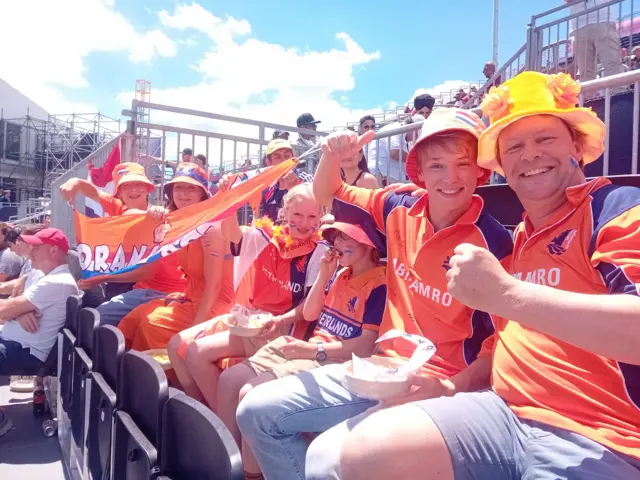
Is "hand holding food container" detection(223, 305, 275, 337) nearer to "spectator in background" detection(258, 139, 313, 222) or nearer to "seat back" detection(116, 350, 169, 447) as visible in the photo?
"seat back" detection(116, 350, 169, 447)

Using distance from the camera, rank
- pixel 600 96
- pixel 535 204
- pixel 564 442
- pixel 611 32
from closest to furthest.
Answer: pixel 564 442 → pixel 535 204 → pixel 600 96 → pixel 611 32

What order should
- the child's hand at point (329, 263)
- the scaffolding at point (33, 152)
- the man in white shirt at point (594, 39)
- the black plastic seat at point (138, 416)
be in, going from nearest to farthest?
the black plastic seat at point (138, 416) → the child's hand at point (329, 263) → the man in white shirt at point (594, 39) → the scaffolding at point (33, 152)

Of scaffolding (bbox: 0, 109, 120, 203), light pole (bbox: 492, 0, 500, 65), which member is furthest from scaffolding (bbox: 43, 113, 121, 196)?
light pole (bbox: 492, 0, 500, 65)

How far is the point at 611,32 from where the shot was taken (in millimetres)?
5523

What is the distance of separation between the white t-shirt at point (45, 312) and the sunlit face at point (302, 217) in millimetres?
2131

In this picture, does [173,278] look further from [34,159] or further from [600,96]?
[34,159]

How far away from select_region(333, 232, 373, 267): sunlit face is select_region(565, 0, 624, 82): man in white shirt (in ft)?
15.7

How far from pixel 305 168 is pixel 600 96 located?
9.05ft

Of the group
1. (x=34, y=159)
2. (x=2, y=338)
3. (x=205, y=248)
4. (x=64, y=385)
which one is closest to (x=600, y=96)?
(x=205, y=248)

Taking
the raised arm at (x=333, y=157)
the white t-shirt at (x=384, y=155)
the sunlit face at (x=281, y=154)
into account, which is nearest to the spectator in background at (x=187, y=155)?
the sunlit face at (x=281, y=154)

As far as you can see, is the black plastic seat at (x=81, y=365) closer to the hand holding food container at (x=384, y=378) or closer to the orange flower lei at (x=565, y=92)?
the hand holding food container at (x=384, y=378)

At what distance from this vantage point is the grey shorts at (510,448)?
1.16 m

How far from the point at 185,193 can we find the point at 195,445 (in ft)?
8.48

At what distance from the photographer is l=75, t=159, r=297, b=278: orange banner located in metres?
3.22
